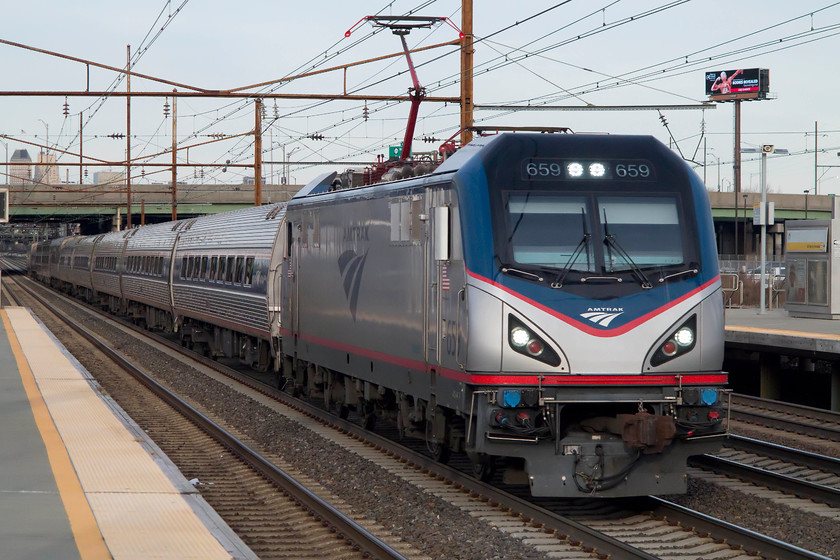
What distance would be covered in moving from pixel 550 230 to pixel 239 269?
508 inches

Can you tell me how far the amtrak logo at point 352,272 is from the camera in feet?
42.1

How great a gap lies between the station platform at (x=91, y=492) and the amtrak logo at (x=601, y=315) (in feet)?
11.2

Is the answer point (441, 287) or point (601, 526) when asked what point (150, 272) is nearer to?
point (441, 287)

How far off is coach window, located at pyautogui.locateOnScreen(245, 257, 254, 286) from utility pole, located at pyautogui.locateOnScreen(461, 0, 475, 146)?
4.81 meters

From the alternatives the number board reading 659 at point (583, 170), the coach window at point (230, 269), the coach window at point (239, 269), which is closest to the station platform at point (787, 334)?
the number board reading 659 at point (583, 170)

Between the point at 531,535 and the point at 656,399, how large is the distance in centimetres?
157

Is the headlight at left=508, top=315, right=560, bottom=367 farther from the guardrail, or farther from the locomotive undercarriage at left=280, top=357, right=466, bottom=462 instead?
the guardrail

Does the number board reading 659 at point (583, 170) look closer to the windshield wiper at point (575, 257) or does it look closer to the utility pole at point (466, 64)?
the windshield wiper at point (575, 257)

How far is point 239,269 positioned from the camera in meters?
21.4

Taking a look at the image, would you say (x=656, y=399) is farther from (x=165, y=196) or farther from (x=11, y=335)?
(x=165, y=196)

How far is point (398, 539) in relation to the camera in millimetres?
8820

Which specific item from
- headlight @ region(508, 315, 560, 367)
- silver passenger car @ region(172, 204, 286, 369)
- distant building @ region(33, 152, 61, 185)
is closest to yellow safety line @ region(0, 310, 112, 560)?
headlight @ region(508, 315, 560, 367)

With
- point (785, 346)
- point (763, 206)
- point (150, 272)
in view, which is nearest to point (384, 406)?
point (785, 346)

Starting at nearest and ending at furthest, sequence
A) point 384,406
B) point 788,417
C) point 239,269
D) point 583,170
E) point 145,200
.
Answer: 1. point 583,170
2. point 384,406
3. point 788,417
4. point 239,269
5. point 145,200
